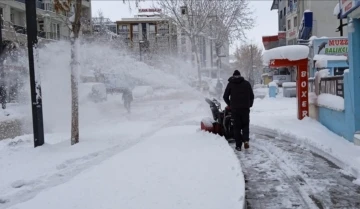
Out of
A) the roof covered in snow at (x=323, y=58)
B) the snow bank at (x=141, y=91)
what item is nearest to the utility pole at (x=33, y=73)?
the roof covered in snow at (x=323, y=58)

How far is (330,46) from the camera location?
17.9 meters

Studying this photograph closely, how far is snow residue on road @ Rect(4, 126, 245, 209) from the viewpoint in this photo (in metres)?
4.68

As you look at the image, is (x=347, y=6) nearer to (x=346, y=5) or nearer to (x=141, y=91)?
(x=346, y=5)

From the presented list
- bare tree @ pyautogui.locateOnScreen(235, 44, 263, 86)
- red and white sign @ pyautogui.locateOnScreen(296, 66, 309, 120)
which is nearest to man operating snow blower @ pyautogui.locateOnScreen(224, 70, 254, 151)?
red and white sign @ pyautogui.locateOnScreen(296, 66, 309, 120)

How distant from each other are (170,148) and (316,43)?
12244 millimetres

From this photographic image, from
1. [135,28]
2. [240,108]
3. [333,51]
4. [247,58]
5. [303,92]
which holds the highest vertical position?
[135,28]

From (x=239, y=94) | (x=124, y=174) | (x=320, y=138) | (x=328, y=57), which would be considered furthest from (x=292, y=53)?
(x=124, y=174)

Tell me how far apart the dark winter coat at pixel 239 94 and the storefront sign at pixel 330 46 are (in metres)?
10.6

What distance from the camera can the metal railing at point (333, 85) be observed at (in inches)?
377

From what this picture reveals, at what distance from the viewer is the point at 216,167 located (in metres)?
6.30

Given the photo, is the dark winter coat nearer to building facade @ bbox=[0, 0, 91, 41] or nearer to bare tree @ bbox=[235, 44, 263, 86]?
building facade @ bbox=[0, 0, 91, 41]

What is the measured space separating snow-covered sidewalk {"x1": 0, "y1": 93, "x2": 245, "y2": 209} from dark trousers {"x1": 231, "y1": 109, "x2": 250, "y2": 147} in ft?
1.19

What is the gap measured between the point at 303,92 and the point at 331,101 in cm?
226

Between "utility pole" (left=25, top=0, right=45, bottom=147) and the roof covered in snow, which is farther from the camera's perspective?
the roof covered in snow
